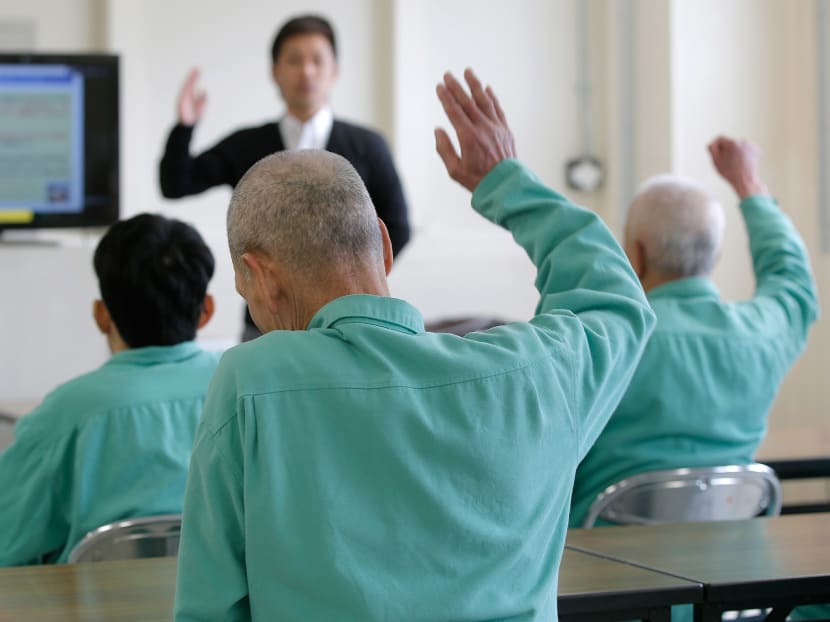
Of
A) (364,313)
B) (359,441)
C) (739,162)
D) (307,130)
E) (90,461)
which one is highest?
(307,130)

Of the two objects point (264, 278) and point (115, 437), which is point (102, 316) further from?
point (264, 278)

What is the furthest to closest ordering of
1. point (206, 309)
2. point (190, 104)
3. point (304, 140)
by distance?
point (304, 140) < point (190, 104) < point (206, 309)

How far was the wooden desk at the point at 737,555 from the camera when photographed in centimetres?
156

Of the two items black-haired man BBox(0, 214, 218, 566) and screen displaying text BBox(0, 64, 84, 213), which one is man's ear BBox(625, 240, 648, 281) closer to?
black-haired man BBox(0, 214, 218, 566)

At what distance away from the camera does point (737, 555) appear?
1.71 metres

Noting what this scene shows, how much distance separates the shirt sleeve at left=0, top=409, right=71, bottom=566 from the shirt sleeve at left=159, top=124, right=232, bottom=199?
5.64 ft

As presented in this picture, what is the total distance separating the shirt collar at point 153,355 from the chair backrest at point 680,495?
0.75 metres

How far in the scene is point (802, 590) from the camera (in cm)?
158

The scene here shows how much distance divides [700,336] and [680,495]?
37cm

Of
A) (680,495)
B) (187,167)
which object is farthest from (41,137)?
(680,495)

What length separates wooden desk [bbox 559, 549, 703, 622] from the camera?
149 centimetres

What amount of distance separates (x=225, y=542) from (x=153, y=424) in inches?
34.8

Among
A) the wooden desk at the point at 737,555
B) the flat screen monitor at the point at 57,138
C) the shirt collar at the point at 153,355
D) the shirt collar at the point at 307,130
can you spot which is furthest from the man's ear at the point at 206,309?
the flat screen monitor at the point at 57,138

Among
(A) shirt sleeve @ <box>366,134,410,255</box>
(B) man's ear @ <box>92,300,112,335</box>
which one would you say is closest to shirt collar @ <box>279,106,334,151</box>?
(A) shirt sleeve @ <box>366,134,410,255</box>
